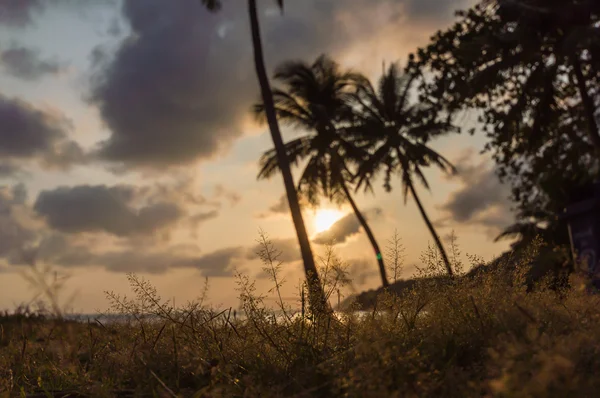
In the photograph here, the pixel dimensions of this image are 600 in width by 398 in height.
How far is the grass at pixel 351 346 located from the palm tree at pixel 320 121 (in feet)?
76.1

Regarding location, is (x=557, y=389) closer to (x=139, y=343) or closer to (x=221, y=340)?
(x=221, y=340)

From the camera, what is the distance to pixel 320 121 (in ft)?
88.5

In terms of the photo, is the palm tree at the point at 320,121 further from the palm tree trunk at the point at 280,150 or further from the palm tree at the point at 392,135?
the palm tree trunk at the point at 280,150

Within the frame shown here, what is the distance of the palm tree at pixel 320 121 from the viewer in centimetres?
2672

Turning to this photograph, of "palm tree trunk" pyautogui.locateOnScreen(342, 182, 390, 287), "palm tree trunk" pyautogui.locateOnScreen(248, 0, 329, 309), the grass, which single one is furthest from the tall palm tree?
"palm tree trunk" pyautogui.locateOnScreen(342, 182, 390, 287)

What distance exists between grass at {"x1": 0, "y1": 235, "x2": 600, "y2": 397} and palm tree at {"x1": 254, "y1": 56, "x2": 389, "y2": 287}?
76.1 feet

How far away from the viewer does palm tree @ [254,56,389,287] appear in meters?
26.7

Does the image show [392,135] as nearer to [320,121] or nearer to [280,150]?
[320,121]

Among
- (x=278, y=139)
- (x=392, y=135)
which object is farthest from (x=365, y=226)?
(x=278, y=139)

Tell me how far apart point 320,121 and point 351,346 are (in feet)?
80.1

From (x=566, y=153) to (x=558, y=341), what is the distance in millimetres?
16311

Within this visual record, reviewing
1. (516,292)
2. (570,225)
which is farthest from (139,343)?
(570,225)

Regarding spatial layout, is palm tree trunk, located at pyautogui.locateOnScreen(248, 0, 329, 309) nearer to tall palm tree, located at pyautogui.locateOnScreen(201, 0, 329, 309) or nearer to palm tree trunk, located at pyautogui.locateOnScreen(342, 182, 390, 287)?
tall palm tree, located at pyautogui.locateOnScreen(201, 0, 329, 309)

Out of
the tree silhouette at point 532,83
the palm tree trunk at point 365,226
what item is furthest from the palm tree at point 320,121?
the tree silhouette at point 532,83
